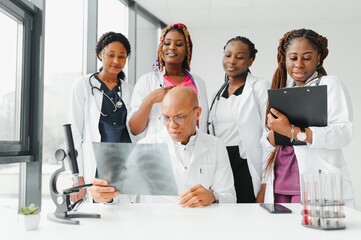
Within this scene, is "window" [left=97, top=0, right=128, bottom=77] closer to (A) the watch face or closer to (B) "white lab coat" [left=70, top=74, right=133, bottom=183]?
→ (B) "white lab coat" [left=70, top=74, right=133, bottom=183]

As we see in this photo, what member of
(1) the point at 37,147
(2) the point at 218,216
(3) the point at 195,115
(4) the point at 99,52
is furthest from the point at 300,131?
(1) the point at 37,147

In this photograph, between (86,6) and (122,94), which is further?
(86,6)

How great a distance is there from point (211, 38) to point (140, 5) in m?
1.31

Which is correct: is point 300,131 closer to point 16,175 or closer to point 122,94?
point 122,94

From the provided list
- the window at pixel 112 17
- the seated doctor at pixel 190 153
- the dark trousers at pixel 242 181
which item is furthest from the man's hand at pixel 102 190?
the window at pixel 112 17

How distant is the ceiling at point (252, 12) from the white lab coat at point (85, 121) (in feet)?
7.48

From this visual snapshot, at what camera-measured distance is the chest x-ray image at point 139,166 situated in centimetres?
127

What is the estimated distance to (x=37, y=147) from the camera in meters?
2.41

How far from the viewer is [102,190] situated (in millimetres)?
1301

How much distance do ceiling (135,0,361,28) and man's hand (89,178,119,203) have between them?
3.28 m

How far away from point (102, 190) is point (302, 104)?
92 centimetres

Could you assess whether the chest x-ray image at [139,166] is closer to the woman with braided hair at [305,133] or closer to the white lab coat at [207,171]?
the white lab coat at [207,171]

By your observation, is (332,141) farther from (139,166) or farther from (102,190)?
(102,190)

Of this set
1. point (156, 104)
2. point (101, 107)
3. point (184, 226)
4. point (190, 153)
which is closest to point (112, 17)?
point (101, 107)
